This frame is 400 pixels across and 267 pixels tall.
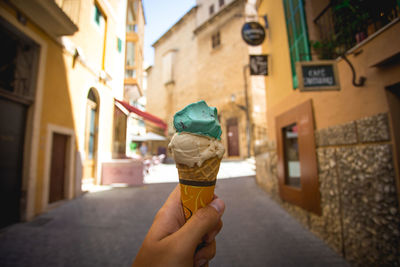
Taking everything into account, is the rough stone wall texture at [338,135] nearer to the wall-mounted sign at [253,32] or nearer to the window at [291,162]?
the window at [291,162]

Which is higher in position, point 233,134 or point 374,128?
point 233,134

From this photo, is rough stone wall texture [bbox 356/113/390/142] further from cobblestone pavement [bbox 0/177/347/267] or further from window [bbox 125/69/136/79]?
window [bbox 125/69/136/79]

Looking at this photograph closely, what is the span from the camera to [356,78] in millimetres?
2574

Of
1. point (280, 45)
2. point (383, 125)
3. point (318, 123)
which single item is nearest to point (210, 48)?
point (280, 45)

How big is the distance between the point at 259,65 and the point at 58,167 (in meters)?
6.27

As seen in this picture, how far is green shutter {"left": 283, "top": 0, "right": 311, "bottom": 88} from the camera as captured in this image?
147 inches

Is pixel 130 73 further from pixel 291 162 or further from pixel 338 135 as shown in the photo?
pixel 291 162

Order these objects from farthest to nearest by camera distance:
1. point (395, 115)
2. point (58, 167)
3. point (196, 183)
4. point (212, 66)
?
point (212, 66) < point (58, 167) < point (395, 115) < point (196, 183)

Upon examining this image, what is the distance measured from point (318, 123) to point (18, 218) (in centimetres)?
612

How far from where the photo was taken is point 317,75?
2.82 m

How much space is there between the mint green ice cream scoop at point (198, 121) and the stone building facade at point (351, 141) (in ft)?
8.06

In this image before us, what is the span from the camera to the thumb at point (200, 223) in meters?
0.73

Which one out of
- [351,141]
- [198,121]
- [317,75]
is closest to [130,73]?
[198,121]

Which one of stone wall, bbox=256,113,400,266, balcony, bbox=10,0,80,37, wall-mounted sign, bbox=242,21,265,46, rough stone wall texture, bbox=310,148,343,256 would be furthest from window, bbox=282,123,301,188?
balcony, bbox=10,0,80,37
